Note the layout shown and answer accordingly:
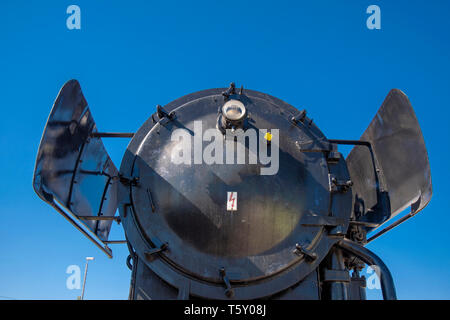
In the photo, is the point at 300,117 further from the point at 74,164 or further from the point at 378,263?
the point at 74,164

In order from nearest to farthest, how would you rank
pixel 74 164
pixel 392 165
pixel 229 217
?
pixel 229 217 → pixel 74 164 → pixel 392 165

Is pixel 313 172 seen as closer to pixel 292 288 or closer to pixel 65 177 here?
pixel 292 288

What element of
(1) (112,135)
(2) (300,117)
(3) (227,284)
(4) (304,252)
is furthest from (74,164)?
(4) (304,252)

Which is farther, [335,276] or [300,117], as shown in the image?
[300,117]

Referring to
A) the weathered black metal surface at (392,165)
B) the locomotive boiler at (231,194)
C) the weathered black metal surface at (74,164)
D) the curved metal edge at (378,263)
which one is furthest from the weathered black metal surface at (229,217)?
the weathered black metal surface at (392,165)

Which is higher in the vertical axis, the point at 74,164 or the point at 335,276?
the point at 74,164

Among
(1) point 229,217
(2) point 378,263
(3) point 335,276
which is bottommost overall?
(3) point 335,276

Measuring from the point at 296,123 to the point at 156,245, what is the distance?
2211mm

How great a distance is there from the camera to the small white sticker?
4035 mm

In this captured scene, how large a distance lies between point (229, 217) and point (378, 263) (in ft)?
5.57

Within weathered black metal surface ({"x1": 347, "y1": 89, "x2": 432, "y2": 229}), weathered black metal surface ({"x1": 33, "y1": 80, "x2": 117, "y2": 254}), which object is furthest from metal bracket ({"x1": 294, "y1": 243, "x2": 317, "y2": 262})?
weathered black metal surface ({"x1": 33, "y1": 80, "x2": 117, "y2": 254})

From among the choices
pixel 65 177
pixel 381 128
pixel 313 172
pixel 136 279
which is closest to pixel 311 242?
pixel 313 172

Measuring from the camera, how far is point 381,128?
5.52m

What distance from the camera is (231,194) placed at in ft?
13.3
